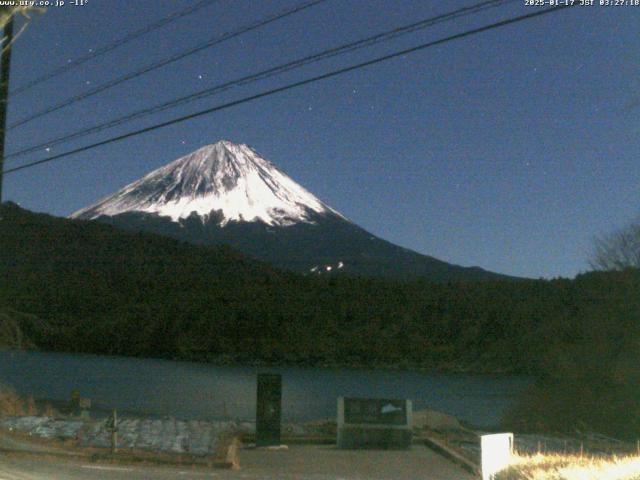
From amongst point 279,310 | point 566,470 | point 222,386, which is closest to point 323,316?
point 279,310

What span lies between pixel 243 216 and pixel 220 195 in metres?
3.42

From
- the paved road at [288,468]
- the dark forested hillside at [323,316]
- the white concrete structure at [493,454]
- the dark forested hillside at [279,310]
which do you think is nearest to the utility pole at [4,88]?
the paved road at [288,468]

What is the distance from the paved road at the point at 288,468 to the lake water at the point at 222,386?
29.2 feet

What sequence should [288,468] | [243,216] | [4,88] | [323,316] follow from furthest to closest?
1. [243,216]
2. [323,316]
3. [4,88]
4. [288,468]

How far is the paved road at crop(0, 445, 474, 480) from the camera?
11.9 m

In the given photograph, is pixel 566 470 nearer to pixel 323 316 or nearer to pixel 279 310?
pixel 323 316

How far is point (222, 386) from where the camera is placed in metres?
29.0

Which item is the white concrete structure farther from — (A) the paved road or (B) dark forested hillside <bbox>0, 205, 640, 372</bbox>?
(B) dark forested hillside <bbox>0, 205, 640, 372</bbox>

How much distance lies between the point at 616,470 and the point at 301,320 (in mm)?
34500

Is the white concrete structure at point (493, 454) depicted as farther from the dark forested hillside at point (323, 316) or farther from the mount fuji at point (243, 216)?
the mount fuji at point (243, 216)

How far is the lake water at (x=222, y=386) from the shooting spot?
25.7 metres

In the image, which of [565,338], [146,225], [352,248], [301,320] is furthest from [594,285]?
[146,225]

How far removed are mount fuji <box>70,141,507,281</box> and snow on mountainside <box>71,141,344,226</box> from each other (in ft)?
0.27

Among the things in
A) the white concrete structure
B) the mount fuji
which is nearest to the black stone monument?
the white concrete structure
